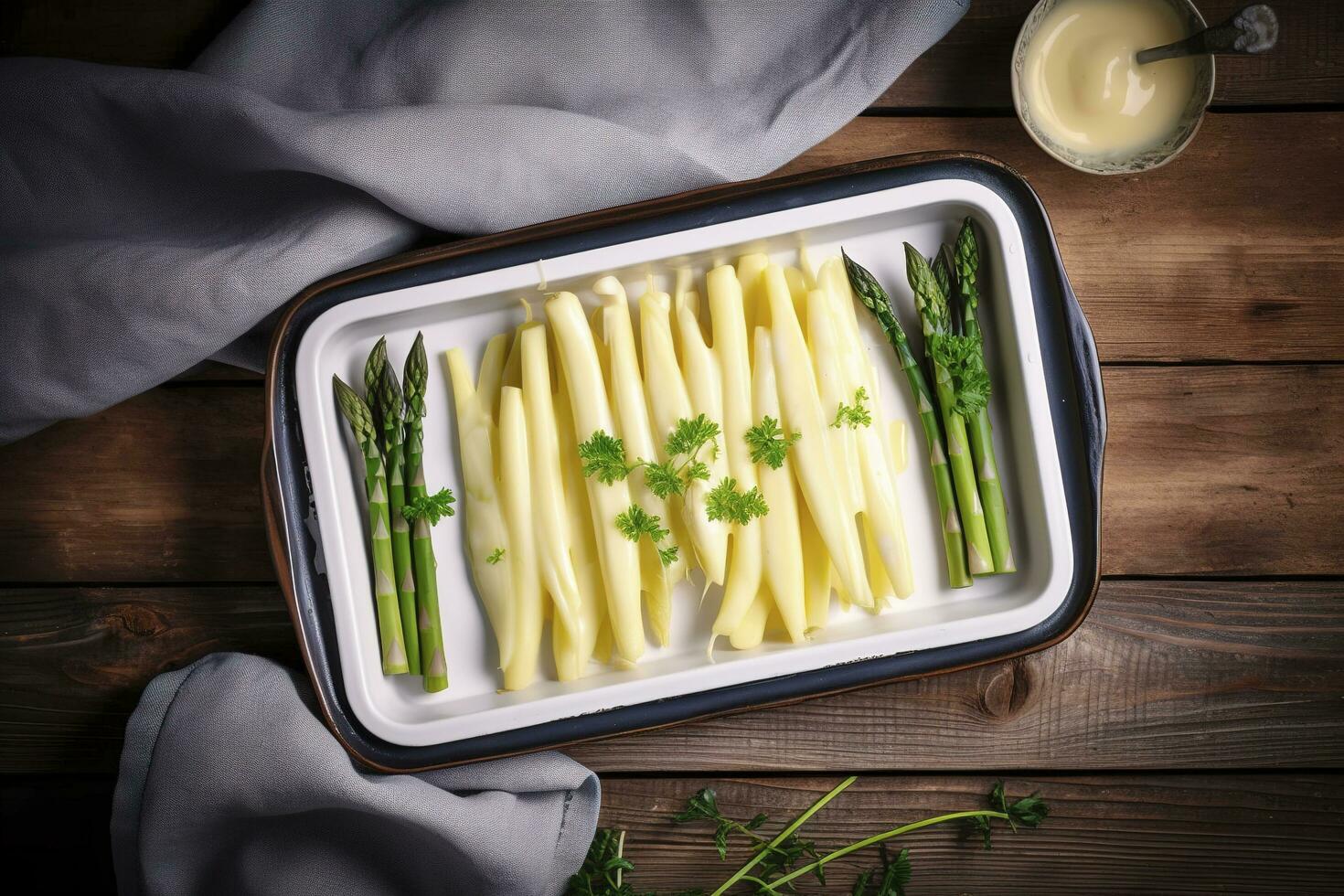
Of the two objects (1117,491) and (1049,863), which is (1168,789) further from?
(1117,491)

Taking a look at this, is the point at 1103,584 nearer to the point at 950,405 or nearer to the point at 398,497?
the point at 950,405

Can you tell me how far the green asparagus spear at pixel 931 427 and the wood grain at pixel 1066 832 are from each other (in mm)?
580

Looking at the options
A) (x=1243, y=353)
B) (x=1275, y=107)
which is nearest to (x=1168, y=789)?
(x=1243, y=353)

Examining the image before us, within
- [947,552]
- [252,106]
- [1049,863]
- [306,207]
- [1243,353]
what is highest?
[252,106]

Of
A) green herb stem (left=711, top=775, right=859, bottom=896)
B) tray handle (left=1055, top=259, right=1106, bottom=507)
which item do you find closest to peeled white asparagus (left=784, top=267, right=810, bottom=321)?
tray handle (left=1055, top=259, right=1106, bottom=507)

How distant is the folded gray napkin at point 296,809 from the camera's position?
5.48ft

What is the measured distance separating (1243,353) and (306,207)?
2.12m

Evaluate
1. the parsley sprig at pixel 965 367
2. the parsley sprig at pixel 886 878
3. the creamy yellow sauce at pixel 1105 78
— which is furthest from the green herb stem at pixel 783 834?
the creamy yellow sauce at pixel 1105 78

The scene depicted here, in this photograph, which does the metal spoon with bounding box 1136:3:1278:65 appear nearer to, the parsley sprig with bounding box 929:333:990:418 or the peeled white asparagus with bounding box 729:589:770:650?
the parsley sprig with bounding box 929:333:990:418

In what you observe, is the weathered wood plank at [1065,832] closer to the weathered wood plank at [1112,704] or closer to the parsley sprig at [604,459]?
the weathered wood plank at [1112,704]

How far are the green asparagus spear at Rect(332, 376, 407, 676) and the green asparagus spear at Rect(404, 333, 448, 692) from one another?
50mm

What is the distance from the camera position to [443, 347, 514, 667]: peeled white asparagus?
5.49 feet

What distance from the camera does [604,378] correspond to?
170 centimetres

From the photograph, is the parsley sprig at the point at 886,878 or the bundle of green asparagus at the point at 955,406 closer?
the bundle of green asparagus at the point at 955,406
